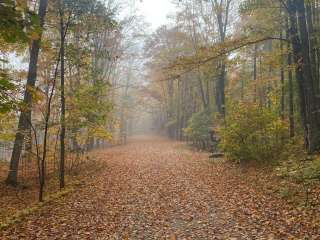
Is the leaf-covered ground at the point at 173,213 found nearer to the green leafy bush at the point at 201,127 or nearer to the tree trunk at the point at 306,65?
the tree trunk at the point at 306,65

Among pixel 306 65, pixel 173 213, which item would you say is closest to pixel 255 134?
pixel 306 65

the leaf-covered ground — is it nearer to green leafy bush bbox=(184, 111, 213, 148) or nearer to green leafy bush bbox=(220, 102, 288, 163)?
green leafy bush bbox=(220, 102, 288, 163)

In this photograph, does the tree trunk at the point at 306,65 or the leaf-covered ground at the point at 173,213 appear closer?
the leaf-covered ground at the point at 173,213

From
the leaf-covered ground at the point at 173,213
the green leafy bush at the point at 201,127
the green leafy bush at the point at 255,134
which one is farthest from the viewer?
the green leafy bush at the point at 201,127

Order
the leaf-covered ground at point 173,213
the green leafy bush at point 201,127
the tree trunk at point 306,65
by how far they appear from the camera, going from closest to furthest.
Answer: the leaf-covered ground at point 173,213, the tree trunk at point 306,65, the green leafy bush at point 201,127

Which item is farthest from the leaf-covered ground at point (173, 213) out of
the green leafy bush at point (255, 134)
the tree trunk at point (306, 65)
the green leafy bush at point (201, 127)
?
the green leafy bush at point (201, 127)

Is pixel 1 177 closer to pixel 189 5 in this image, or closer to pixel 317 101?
pixel 317 101

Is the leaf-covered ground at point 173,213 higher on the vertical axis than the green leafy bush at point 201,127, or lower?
lower

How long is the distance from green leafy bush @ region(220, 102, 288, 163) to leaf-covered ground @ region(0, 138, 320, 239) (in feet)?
6.35

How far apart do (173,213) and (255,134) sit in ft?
23.1

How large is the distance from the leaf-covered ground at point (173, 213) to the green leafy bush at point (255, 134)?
193 centimetres

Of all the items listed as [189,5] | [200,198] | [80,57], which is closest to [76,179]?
[80,57]

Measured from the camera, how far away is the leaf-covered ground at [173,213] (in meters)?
6.83

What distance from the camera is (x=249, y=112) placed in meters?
14.3
